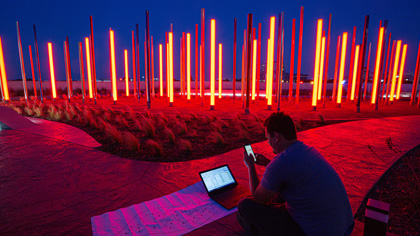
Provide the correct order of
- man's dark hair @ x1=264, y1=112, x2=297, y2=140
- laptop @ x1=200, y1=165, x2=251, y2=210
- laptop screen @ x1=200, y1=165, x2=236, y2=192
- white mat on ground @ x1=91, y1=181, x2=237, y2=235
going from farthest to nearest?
laptop screen @ x1=200, y1=165, x2=236, y2=192
laptop @ x1=200, y1=165, x2=251, y2=210
white mat on ground @ x1=91, y1=181, x2=237, y2=235
man's dark hair @ x1=264, y1=112, x2=297, y2=140

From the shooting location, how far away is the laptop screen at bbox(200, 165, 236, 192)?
3797mm

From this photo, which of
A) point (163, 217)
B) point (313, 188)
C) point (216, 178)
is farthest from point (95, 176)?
point (313, 188)

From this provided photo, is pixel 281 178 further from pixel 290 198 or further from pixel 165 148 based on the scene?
pixel 165 148

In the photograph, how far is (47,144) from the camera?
6.91m

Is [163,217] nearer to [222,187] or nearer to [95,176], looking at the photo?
[222,187]

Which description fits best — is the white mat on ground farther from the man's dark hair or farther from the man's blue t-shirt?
the man's dark hair

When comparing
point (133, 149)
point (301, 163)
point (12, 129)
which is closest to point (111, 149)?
point (133, 149)

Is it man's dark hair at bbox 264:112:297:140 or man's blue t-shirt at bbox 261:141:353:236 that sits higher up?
man's dark hair at bbox 264:112:297:140

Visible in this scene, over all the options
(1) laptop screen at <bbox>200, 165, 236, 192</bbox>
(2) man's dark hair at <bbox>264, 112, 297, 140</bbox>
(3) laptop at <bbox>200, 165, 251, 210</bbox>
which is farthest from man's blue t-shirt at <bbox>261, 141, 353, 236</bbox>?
(1) laptop screen at <bbox>200, 165, 236, 192</bbox>

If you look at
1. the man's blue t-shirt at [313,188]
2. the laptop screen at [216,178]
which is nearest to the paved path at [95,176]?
the laptop screen at [216,178]

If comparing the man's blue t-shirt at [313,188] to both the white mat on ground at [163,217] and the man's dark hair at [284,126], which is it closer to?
the man's dark hair at [284,126]

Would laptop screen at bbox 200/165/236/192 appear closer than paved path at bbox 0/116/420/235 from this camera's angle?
No

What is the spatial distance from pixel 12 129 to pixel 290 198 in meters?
10.6

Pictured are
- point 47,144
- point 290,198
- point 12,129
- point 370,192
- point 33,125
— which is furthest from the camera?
point 33,125
